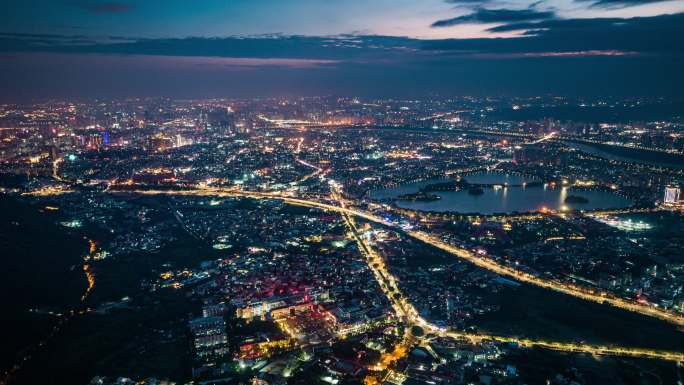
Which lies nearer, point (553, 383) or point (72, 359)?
point (553, 383)

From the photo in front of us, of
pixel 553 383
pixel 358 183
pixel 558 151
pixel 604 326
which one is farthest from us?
pixel 558 151

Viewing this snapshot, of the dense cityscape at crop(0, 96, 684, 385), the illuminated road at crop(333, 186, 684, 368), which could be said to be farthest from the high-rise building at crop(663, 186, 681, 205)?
the illuminated road at crop(333, 186, 684, 368)

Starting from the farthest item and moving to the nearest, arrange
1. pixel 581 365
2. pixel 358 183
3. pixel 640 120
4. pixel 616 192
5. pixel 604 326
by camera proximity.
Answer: pixel 640 120, pixel 358 183, pixel 616 192, pixel 604 326, pixel 581 365

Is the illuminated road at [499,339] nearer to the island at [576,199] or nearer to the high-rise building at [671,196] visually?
the island at [576,199]

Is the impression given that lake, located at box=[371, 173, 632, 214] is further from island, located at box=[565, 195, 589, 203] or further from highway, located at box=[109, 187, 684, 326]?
highway, located at box=[109, 187, 684, 326]

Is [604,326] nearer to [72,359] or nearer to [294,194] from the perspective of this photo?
[72,359]

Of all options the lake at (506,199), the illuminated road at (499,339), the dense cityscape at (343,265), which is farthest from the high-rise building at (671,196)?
the illuminated road at (499,339)

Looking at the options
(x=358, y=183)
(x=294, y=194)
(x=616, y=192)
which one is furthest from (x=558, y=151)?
(x=294, y=194)
